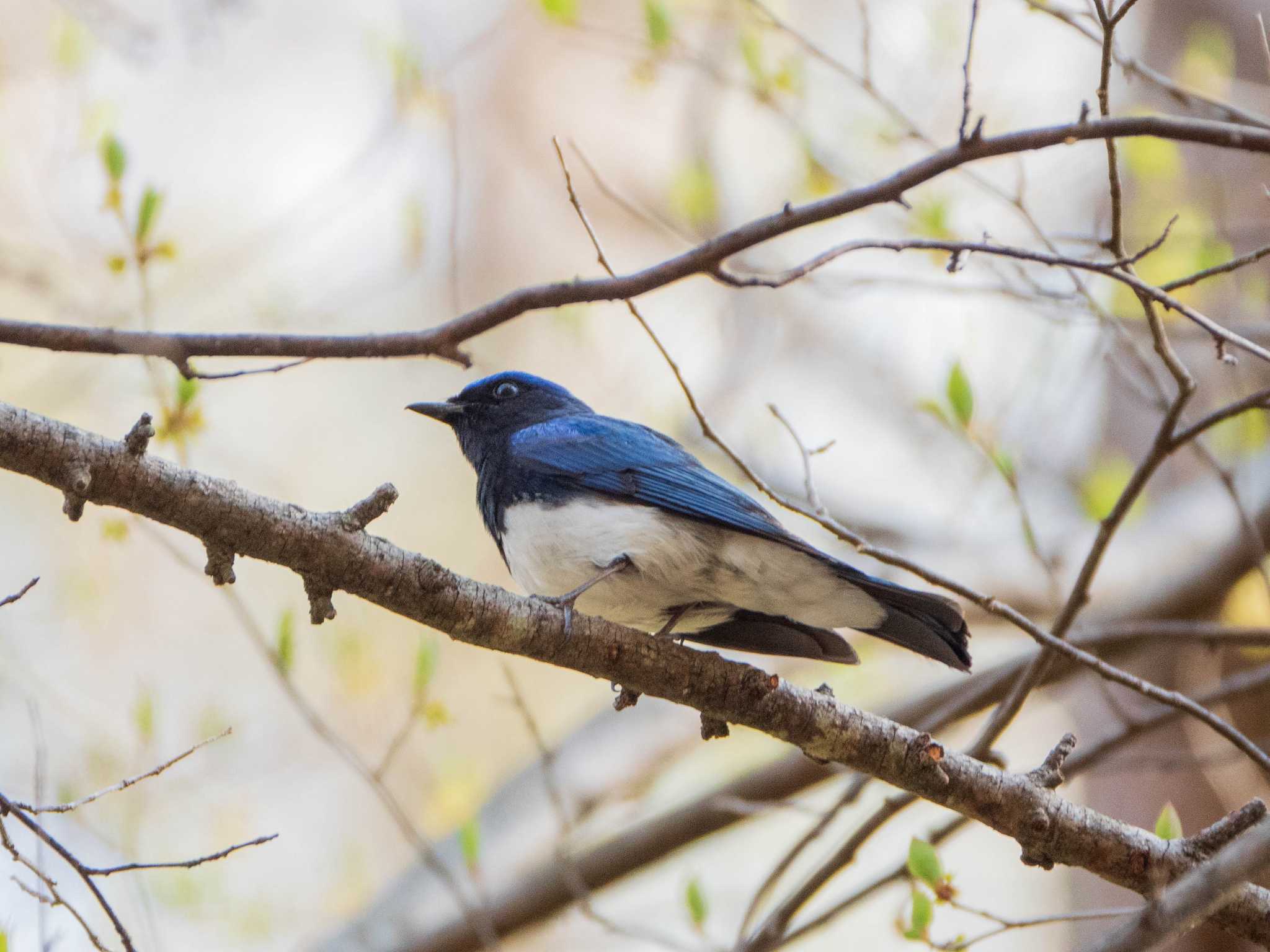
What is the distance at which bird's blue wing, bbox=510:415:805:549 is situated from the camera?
3.71 m

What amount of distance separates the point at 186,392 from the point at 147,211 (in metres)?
0.53

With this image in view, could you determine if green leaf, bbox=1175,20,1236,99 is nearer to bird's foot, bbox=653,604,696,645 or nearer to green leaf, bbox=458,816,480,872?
bird's foot, bbox=653,604,696,645

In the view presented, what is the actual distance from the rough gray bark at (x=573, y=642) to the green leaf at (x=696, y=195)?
333cm

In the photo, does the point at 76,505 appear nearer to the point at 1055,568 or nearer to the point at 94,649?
the point at 1055,568

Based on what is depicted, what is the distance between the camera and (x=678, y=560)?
3.67m

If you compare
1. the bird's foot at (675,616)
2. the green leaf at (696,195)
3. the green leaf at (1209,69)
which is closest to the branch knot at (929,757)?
the bird's foot at (675,616)

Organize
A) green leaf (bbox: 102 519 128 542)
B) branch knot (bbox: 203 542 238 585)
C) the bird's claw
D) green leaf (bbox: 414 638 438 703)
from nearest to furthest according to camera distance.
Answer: branch knot (bbox: 203 542 238 585), the bird's claw, green leaf (bbox: 102 519 128 542), green leaf (bbox: 414 638 438 703)

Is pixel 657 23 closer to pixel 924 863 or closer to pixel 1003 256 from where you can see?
pixel 1003 256

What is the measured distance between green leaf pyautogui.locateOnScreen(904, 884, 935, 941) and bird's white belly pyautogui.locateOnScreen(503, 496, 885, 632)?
→ 88 cm

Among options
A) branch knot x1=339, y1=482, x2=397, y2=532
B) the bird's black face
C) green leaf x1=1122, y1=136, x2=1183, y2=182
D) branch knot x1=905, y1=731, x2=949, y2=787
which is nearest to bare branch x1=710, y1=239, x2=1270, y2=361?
branch knot x1=339, y1=482, x2=397, y2=532

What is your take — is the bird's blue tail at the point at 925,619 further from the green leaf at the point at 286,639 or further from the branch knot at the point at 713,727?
the green leaf at the point at 286,639

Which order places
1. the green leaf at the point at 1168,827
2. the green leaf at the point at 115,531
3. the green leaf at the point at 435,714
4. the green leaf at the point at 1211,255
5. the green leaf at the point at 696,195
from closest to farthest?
the green leaf at the point at 1168,827
the green leaf at the point at 115,531
the green leaf at the point at 435,714
the green leaf at the point at 1211,255
the green leaf at the point at 696,195

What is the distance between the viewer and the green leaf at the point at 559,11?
450cm

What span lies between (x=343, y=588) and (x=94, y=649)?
25.9 ft
